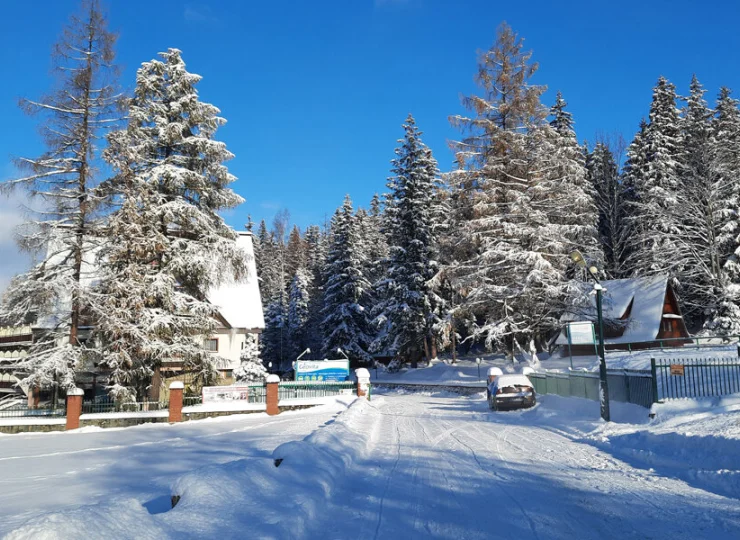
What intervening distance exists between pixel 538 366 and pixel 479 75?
60.2 ft

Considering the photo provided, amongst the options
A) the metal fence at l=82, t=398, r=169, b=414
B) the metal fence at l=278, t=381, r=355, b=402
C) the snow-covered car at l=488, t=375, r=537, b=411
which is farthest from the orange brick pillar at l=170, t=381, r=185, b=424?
the snow-covered car at l=488, t=375, r=537, b=411

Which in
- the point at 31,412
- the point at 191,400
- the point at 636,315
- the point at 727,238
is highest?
the point at 727,238

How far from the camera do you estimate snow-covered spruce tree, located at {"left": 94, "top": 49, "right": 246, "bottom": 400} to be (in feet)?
77.1

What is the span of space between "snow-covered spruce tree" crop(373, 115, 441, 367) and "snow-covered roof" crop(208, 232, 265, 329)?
14.0 meters

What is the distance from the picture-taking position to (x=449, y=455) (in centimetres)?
1224

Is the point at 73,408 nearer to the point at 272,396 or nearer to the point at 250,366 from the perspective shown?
the point at 272,396

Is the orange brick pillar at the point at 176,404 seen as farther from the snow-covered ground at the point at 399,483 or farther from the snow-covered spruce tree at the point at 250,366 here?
the snow-covered spruce tree at the point at 250,366

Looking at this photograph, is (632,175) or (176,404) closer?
(176,404)

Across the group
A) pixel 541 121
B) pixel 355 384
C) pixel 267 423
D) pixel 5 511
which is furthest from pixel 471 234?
pixel 5 511

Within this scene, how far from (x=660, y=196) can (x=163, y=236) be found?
30.5 m

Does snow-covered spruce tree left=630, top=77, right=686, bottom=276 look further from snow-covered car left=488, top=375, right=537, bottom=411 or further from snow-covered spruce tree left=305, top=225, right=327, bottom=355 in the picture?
snow-covered spruce tree left=305, top=225, right=327, bottom=355

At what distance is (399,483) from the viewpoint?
9320 mm

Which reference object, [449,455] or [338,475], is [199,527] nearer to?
[338,475]

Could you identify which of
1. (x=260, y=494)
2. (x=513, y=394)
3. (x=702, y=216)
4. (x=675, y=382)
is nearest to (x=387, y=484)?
(x=260, y=494)
